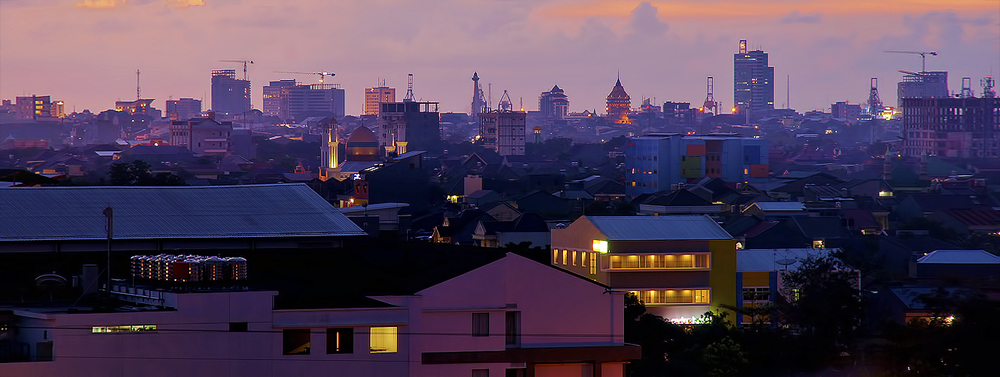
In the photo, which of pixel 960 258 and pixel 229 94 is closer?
pixel 960 258

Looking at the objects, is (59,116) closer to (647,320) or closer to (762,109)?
(762,109)

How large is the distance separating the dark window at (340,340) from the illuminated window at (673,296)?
9337 millimetres

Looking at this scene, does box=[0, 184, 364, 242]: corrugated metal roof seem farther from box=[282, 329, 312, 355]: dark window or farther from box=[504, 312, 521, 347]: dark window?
box=[282, 329, 312, 355]: dark window

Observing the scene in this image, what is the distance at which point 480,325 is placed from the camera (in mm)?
11961

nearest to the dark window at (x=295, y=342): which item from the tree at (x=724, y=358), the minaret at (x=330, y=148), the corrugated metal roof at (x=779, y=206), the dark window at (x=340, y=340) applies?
the dark window at (x=340, y=340)

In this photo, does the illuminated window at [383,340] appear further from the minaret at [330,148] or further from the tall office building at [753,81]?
the tall office building at [753,81]

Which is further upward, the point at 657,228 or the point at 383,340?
the point at 657,228

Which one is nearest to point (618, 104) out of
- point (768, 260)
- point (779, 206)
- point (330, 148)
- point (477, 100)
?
point (477, 100)

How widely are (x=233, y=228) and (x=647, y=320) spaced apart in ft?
17.5

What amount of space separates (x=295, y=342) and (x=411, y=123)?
87.3 meters

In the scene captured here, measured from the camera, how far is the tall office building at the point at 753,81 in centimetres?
17550

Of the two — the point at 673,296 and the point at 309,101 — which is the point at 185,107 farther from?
the point at 673,296

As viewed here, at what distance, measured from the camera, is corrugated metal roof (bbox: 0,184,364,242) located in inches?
530

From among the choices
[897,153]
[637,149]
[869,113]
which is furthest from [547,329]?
[869,113]
